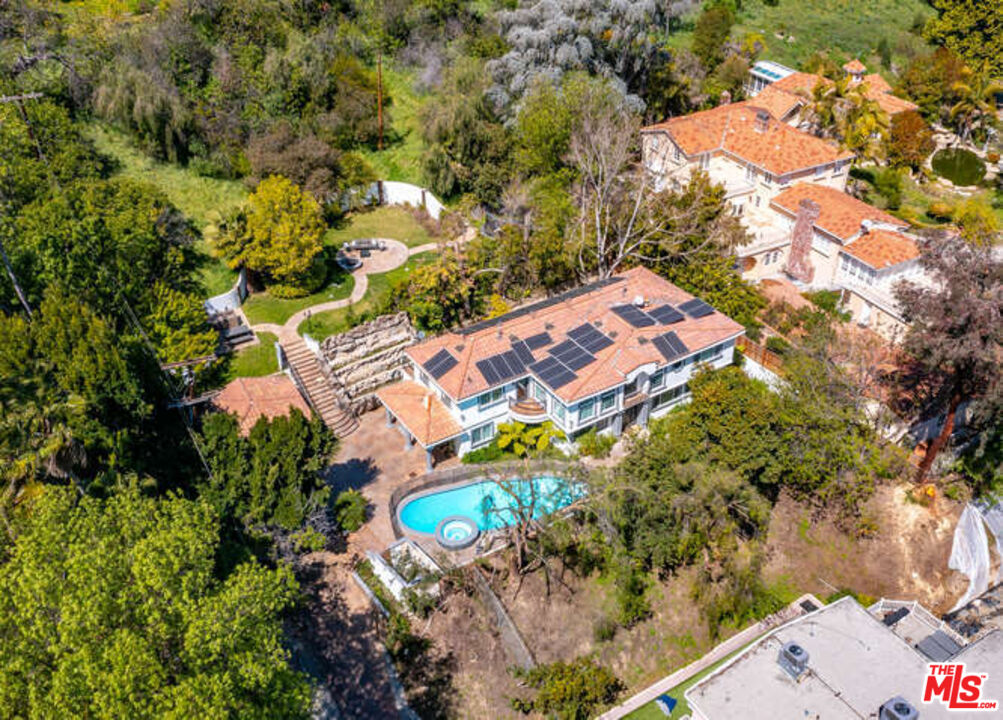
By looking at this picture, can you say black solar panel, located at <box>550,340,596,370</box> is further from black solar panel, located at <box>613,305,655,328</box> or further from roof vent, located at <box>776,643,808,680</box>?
roof vent, located at <box>776,643,808,680</box>

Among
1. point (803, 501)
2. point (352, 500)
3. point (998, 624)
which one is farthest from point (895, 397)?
point (352, 500)

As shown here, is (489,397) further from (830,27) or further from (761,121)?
(830,27)

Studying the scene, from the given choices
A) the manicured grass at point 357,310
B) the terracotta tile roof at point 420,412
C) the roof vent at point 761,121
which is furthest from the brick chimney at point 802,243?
the terracotta tile roof at point 420,412

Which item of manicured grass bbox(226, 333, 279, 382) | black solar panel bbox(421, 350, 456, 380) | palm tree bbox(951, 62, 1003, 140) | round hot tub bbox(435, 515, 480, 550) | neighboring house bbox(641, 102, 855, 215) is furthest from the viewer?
palm tree bbox(951, 62, 1003, 140)

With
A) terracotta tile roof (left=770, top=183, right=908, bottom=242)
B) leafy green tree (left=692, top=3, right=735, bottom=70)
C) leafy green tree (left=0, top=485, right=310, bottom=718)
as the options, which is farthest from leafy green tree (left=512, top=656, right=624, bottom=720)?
leafy green tree (left=692, top=3, right=735, bottom=70)

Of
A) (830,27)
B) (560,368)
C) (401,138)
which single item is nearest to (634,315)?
(560,368)

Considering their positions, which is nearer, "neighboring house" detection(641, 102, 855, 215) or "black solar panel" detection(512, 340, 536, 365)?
"black solar panel" detection(512, 340, 536, 365)

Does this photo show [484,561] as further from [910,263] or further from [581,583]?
[910,263]
